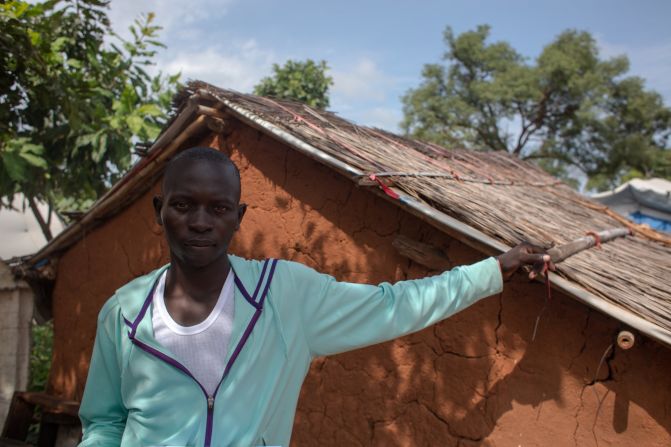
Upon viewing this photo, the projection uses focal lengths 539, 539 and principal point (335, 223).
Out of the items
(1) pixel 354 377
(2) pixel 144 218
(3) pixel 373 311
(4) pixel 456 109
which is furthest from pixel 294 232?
(4) pixel 456 109

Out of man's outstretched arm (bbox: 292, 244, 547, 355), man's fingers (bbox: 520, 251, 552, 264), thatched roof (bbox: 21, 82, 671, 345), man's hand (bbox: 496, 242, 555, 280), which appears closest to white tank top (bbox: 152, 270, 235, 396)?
man's outstretched arm (bbox: 292, 244, 547, 355)

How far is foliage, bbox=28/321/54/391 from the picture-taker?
6.84 metres

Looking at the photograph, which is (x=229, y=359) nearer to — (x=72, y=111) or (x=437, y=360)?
Answer: (x=437, y=360)

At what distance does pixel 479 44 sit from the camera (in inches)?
873

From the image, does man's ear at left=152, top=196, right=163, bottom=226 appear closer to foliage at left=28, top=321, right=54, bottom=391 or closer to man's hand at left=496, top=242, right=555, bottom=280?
man's hand at left=496, top=242, right=555, bottom=280

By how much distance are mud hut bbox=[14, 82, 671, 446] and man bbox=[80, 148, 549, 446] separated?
38.6 inches

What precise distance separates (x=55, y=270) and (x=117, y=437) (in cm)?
401

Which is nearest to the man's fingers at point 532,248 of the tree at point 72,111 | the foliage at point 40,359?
the tree at point 72,111

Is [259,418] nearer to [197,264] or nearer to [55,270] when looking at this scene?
[197,264]

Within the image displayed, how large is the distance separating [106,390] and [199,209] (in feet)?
1.87

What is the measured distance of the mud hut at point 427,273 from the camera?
2.33 metres

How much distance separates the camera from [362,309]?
5.32ft

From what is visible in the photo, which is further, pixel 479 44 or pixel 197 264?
pixel 479 44

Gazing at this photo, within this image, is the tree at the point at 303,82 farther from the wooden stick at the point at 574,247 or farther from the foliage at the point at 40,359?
the wooden stick at the point at 574,247
